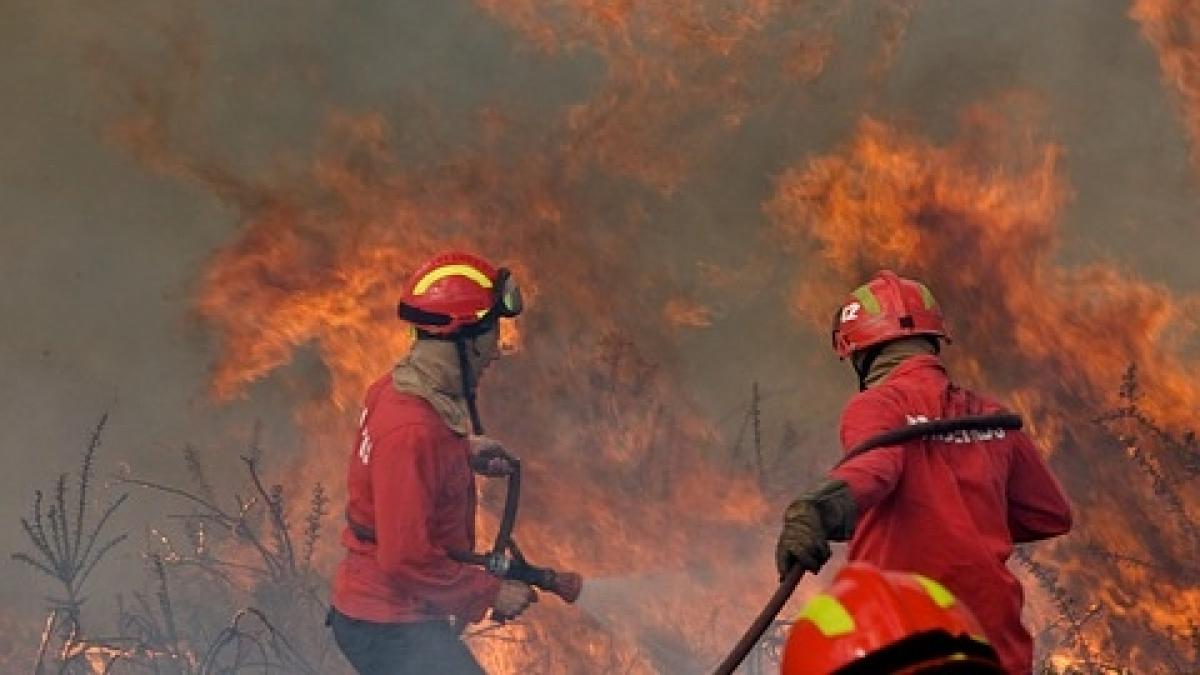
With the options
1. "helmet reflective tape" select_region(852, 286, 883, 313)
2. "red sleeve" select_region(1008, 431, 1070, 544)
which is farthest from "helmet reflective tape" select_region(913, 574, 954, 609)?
"helmet reflective tape" select_region(852, 286, 883, 313)

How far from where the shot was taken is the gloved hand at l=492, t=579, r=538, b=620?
4227mm

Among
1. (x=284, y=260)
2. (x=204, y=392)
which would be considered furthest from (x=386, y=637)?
(x=204, y=392)

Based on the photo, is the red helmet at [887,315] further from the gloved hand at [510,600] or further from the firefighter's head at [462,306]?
the gloved hand at [510,600]

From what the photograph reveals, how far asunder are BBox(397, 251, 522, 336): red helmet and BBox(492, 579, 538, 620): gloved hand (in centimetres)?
101

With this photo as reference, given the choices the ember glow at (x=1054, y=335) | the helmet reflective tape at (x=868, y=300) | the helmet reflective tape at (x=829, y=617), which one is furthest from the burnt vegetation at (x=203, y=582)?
the helmet reflective tape at (x=829, y=617)

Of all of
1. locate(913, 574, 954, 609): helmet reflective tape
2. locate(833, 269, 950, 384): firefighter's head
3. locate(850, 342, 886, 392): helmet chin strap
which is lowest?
locate(913, 574, 954, 609): helmet reflective tape

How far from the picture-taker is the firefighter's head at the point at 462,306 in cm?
425

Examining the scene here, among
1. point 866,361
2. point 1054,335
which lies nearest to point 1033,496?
point 866,361

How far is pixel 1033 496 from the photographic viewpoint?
316 cm

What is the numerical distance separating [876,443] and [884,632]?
46.6 inches

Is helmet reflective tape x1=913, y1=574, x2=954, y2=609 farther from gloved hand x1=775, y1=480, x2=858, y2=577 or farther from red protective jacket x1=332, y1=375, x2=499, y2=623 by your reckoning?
red protective jacket x1=332, y1=375, x2=499, y2=623

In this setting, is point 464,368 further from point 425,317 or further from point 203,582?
point 203,582

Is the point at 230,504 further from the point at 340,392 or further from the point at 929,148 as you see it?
the point at 929,148

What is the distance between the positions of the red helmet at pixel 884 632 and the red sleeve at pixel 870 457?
856 millimetres
